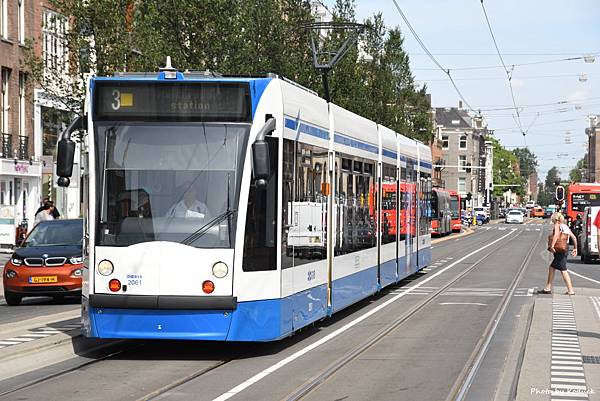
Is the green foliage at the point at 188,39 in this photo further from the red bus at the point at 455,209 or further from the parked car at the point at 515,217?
the parked car at the point at 515,217

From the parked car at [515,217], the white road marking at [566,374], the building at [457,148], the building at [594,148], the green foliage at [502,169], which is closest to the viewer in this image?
the white road marking at [566,374]

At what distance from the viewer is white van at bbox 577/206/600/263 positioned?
38250 millimetres

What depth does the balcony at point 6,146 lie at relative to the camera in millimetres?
41344

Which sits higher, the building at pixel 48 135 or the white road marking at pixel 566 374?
the building at pixel 48 135

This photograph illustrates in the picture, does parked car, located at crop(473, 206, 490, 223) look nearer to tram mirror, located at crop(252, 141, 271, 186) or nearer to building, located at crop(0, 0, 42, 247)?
building, located at crop(0, 0, 42, 247)

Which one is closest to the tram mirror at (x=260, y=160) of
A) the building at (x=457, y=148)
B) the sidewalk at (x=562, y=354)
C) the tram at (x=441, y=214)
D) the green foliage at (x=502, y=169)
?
the sidewalk at (x=562, y=354)

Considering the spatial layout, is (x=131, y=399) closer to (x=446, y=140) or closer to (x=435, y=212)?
(x=435, y=212)

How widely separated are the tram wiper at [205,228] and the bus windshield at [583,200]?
52.8m

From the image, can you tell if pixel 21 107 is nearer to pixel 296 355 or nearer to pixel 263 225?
pixel 296 355

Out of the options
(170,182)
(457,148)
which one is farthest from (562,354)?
(457,148)

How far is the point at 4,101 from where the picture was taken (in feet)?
137

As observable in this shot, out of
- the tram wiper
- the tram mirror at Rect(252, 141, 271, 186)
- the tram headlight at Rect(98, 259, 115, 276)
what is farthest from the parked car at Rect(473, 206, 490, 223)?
the tram mirror at Rect(252, 141, 271, 186)

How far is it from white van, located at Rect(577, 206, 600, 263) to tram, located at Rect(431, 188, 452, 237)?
24203mm

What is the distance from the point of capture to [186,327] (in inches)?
471
